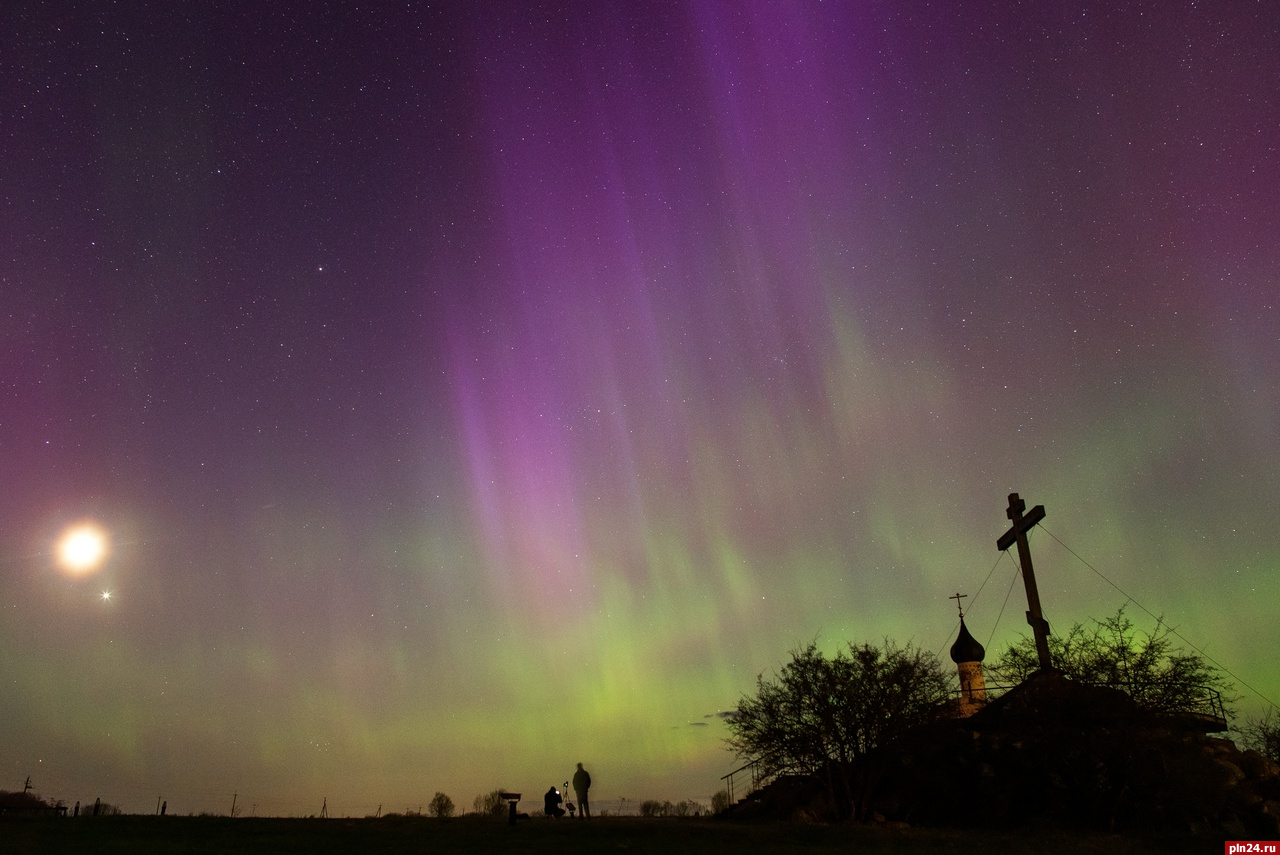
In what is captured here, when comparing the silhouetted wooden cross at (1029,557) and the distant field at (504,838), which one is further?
the silhouetted wooden cross at (1029,557)

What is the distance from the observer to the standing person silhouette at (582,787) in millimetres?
30484

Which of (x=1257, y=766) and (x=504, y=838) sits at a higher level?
(x=1257, y=766)

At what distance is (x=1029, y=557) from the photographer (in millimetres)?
36125

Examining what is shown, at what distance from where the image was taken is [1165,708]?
28.4 metres

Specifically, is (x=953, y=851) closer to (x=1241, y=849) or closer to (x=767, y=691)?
(x=1241, y=849)

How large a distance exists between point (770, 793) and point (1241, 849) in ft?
51.0

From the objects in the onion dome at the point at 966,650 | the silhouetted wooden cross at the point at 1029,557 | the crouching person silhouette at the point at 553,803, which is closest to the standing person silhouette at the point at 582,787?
the crouching person silhouette at the point at 553,803

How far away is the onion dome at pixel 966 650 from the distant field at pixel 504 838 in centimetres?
2729

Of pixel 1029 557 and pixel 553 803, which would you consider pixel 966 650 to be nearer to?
pixel 1029 557

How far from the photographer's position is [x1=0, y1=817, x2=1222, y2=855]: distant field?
19.1 m

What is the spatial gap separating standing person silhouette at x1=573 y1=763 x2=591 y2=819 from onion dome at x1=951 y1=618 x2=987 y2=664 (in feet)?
98.2

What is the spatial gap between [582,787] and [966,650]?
1207 inches

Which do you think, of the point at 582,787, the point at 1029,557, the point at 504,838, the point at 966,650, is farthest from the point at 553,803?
the point at 966,650

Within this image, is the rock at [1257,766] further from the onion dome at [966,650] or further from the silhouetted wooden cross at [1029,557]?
the onion dome at [966,650]
